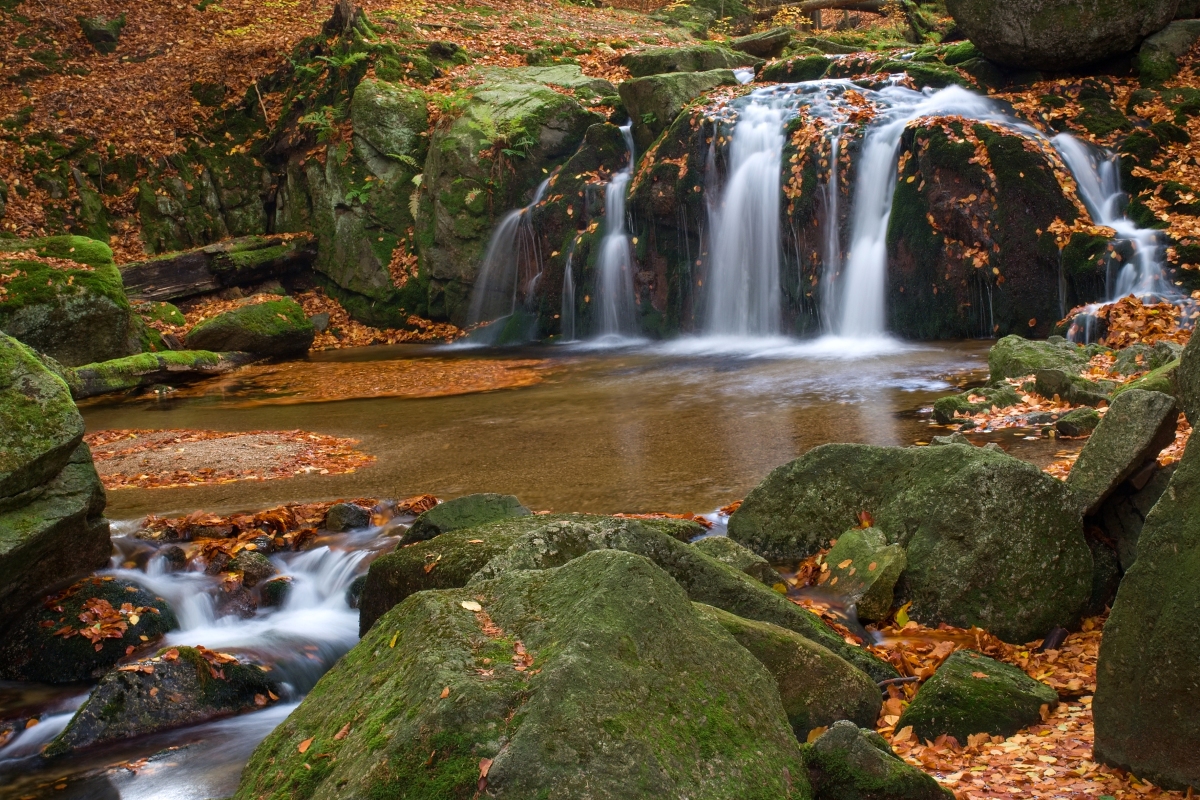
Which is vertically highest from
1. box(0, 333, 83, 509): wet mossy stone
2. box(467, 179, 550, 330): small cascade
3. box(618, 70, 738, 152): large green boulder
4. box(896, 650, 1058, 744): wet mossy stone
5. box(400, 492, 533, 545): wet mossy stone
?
box(618, 70, 738, 152): large green boulder

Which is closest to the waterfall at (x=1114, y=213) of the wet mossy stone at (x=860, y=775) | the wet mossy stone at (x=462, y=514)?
the wet mossy stone at (x=462, y=514)

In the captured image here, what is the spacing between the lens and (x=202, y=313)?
1847cm

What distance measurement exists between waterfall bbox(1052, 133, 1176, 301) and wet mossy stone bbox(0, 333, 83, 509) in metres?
11.1

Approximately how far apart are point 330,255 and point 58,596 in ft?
51.4

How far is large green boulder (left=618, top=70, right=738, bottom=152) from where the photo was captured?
18203mm

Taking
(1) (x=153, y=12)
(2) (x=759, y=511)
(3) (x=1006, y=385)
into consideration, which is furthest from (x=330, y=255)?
(2) (x=759, y=511)

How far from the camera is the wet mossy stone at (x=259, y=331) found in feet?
54.0

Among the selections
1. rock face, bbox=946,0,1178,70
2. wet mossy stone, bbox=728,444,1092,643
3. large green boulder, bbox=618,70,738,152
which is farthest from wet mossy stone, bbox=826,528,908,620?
large green boulder, bbox=618,70,738,152

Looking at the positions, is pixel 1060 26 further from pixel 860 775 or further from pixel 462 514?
pixel 860 775

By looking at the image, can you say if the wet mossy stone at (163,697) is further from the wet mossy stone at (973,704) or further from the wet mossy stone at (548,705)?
the wet mossy stone at (973,704)

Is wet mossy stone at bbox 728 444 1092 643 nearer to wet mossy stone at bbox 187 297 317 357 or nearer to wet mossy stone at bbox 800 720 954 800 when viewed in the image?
wet mossy stone at bbox 800 720 954 800

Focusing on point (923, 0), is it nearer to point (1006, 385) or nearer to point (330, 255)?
point (330, 255)

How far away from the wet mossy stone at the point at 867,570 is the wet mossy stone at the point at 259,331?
13.5 meters

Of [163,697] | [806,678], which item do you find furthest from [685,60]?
[806,678]
